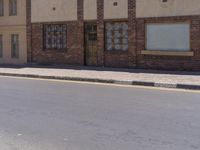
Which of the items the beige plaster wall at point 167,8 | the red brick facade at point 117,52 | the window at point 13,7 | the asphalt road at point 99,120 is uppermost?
the window at point 13,7

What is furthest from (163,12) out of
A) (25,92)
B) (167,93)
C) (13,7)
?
(13,7)

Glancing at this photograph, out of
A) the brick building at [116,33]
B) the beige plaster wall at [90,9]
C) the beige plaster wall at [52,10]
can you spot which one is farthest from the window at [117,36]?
the beige plaster wall at [52,10]

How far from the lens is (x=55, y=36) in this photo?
77.6 feet

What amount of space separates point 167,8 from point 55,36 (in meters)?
7.52

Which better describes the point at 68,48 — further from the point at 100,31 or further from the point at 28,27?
the point at 28,27

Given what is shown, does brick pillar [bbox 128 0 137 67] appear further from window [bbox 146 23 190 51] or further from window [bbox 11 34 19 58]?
window [bbox 11 34 19 58]

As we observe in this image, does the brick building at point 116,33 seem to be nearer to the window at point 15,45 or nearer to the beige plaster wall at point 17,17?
the beige plaster wall at point 17,17

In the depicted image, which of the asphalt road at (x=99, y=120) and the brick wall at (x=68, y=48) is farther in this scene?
the brick wall at (x=68, y=48)

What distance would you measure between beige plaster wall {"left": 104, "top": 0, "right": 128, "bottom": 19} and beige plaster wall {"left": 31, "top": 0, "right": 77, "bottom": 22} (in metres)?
2.17

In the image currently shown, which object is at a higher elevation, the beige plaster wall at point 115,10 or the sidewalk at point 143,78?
the beige plaster wall at point 115,10

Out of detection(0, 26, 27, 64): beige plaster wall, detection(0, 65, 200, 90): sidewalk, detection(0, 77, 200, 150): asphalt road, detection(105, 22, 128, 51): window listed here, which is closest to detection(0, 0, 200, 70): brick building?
detection(105, 22, 128, 51): window

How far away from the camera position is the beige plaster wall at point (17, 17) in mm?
25281

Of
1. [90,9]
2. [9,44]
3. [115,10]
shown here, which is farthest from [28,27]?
[115,10]

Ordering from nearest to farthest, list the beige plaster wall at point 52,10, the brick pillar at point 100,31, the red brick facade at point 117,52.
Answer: the red brick facade at point 117,52
the brick pillar at point 100,31
the beige plaster wall at point 52,10
